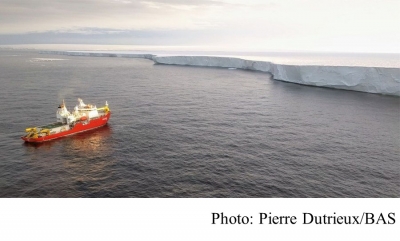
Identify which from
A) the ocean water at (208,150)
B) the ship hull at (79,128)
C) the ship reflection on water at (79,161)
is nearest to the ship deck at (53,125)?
the ship hull at (79,128)

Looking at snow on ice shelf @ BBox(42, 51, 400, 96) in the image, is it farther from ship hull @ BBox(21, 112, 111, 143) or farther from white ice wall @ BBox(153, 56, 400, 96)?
ship hull @ BBox(21, 112, 111, 143)

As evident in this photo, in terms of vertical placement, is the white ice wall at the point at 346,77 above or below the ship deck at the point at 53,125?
above

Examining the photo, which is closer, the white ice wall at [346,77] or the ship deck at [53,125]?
the ship deck at [53,125]

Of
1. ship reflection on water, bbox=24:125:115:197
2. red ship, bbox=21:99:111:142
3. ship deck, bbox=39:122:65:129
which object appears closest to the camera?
ship reflection on water, bbox=24:125:115:197

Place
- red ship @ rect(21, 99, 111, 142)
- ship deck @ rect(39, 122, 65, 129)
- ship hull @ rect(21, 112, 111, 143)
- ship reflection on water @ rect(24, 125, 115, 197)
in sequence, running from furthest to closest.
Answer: ship deck @ rect(39, 122, 65, 129), red ship @ rect(21, 99, 111, 142), ship hull @ rect(21, 112, 111, 143), ship reflection on water @ rect(24, 125, 115, 197)

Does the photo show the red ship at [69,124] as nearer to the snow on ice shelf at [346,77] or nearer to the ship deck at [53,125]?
the ship deck at [53,125]

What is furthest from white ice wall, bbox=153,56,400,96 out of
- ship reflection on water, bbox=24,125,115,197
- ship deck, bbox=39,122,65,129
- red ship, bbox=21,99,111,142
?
ship deck, bbox=39,122,65,129

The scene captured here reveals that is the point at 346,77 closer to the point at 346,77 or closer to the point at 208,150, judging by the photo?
the point at 346,77
